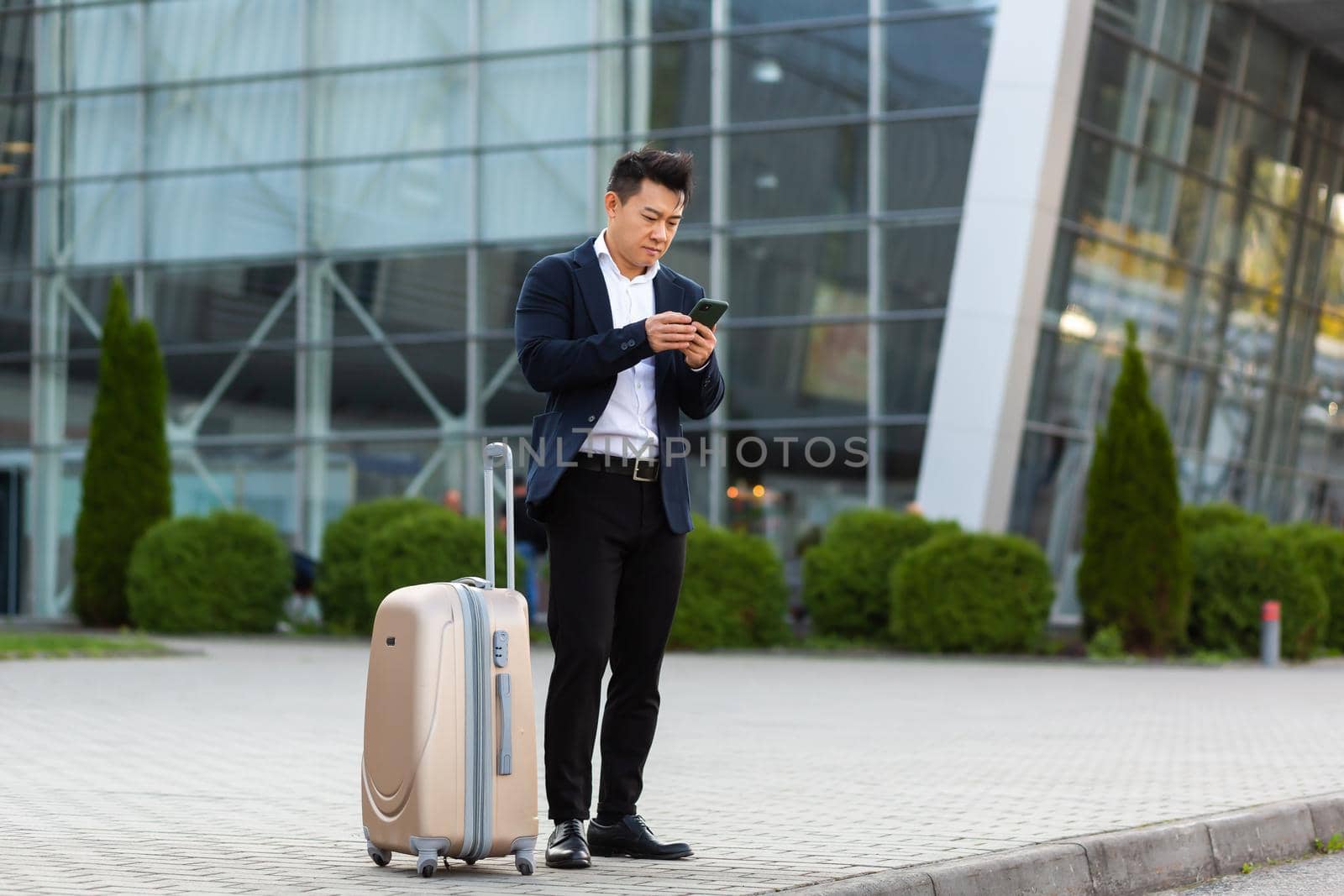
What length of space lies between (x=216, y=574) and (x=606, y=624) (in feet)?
51.9

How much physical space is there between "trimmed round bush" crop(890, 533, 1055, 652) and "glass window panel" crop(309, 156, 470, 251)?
8465mm

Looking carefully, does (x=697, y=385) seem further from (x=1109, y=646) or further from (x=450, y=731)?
(x=1109, y=646)

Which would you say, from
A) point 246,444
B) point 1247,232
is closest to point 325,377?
point 246,444

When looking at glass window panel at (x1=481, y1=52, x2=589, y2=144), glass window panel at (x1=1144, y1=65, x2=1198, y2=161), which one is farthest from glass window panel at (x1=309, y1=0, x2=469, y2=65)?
glass window panel at (x1=1144, y1=65, x2=1198, y2=161)

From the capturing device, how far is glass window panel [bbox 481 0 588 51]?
75.3ft

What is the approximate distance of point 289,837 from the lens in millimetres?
5797

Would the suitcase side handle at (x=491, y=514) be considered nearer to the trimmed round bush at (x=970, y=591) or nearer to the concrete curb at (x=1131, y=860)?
the concrete curb at (x=1131, y=860)

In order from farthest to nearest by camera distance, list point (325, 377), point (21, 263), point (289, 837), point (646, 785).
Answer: point (21, 263), point (325, 377), point (646, 785), point (289, 837)

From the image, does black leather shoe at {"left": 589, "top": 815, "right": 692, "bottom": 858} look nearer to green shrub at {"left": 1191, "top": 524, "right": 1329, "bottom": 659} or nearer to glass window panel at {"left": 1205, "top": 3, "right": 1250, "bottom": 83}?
green shrub at {"left": 1191, "top": 524, "right": 1329, "bottom": 659}

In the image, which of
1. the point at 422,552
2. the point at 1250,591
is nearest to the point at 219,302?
the point at 422,552

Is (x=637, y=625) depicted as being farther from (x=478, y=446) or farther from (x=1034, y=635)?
(x=478, y=446)

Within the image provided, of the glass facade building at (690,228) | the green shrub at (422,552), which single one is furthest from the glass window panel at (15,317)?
the green shrub at (422,552)

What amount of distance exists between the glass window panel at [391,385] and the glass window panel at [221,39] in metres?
4.05

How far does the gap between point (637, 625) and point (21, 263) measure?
2247 cm
